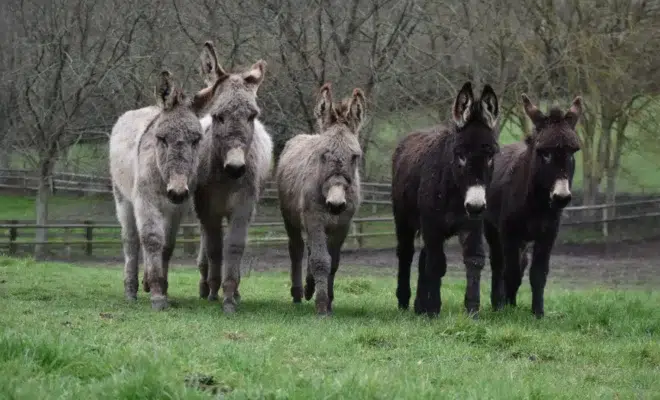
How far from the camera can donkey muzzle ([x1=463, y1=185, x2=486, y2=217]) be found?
9531 millimetres

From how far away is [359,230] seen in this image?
3050 centimetres

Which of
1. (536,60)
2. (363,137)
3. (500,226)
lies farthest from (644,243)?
(500,226)

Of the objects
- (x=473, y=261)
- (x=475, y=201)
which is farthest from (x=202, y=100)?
(x=473, y=261)

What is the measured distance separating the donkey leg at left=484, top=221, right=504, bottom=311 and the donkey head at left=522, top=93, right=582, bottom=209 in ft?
5.22

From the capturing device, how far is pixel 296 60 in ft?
71.9

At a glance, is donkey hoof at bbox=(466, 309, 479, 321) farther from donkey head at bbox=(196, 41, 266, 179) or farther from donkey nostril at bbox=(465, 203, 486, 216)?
donkey head at bbox=(196, 41, 266, 179)

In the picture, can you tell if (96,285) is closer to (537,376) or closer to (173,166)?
(173,166)

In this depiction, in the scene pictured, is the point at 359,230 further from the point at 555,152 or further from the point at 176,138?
the point at 176,138

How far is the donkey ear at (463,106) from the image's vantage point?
10.0 meters

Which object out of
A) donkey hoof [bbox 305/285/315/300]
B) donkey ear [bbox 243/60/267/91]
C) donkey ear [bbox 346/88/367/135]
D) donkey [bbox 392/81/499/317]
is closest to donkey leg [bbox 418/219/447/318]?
donkey [bbox 392/81/499/317]

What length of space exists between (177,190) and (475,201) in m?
3.23

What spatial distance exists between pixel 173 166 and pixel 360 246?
1875 cm

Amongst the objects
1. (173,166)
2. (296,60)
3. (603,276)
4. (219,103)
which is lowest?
(603,276)

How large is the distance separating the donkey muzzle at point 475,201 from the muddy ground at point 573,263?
10.8 metres
